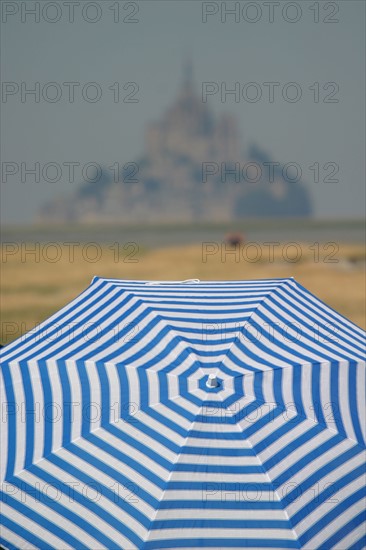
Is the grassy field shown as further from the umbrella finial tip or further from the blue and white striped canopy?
the umbrella finial tip

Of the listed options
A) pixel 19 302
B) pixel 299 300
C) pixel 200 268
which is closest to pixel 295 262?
pixel 200 268

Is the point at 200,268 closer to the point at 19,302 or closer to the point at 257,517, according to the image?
the point at 19,302

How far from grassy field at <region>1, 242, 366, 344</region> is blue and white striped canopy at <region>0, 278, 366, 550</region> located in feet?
27.8

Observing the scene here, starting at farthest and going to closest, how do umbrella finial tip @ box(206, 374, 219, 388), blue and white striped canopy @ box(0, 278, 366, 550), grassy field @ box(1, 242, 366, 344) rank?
1. grassy field @ box(1, 242, 366, 344)
2. umbrella finial tip @ box(206, 374, 219, 388)
3. blue and white striped canopy @ box(0, 278, 366, 550)

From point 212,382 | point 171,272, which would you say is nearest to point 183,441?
Answer: point 212,382

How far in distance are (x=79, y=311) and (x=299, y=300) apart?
54.3 inches

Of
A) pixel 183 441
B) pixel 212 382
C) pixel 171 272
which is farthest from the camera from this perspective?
pixel 171 272

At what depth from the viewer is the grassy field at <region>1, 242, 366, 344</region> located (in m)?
18.6

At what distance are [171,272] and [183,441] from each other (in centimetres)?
2252

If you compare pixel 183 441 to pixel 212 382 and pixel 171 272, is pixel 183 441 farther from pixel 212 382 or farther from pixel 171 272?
pixel 171 272

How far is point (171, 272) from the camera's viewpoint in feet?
89.0

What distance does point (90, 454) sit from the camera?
4.74 meters

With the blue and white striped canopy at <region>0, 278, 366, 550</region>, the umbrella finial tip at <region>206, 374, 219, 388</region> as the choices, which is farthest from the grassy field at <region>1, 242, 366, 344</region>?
the umbrella finial tip at <region>206, 374, 219, 388</region>

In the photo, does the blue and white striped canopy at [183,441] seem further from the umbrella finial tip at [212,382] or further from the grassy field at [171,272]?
the grassy field at [171,272]
